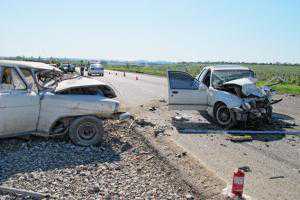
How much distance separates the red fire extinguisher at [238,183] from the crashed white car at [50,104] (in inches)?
156

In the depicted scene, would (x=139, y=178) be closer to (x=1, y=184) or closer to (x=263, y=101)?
(x=1, y=184)

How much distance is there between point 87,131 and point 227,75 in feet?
21.0

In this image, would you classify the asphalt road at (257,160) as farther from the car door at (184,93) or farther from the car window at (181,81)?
the car window at (181,81)

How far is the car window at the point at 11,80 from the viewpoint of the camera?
8.82 meters

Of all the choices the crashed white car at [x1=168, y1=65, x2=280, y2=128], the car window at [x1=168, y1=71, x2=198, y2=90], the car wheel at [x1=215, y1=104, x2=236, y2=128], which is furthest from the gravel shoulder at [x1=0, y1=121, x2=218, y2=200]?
the car window at [x1=168, y1=71, x2=198, y2=90]

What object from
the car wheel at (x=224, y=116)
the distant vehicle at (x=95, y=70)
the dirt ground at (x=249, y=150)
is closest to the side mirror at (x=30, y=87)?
the dirt ground at (x=249, y=150)

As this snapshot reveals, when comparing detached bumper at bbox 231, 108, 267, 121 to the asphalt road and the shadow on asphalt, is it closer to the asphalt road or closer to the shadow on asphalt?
the shadow on asphalt

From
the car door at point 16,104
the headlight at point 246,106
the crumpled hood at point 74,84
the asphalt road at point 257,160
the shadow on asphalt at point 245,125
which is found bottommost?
the shadow on asphalt at point 245,125

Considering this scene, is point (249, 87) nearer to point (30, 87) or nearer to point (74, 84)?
point (74, 84)

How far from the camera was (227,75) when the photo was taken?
14.2 metres

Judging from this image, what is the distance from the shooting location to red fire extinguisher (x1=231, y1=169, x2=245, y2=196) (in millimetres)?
6082

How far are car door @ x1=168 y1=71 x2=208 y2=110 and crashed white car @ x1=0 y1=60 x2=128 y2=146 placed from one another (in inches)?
164

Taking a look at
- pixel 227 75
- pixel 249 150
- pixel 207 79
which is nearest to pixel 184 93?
pixel 207 79

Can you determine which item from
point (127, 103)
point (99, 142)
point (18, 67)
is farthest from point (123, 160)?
point (127, 103)
